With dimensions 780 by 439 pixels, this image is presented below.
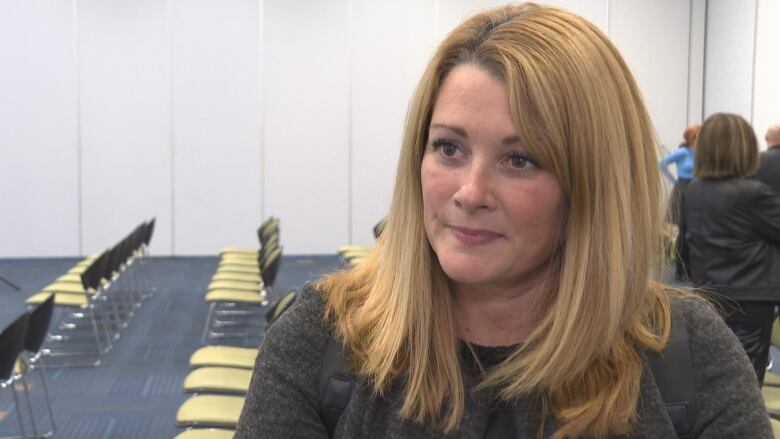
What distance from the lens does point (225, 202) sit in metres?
11.0

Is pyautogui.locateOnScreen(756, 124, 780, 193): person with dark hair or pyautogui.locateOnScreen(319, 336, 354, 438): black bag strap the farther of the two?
pyautogui.locateOnScreen(756, 124, 780, 193): person with dark hair

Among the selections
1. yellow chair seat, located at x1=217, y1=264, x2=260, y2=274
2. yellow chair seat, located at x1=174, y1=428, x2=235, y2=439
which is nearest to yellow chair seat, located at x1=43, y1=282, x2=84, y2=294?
yellow chair seat, located at x1=217, y1=264, x2=260, y2=274

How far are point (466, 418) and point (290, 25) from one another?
10.2 meters

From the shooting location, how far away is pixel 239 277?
7.20 metres

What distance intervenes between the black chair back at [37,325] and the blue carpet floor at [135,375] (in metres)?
0.59

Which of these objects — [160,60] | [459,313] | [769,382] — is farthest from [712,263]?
[160,60]

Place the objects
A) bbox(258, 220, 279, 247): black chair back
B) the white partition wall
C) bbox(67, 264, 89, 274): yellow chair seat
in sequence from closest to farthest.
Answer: bbox(67, 264, 89, 274): yellow chair seat → bbox(258, 220, 279, 247): black chair back → the white partition wall

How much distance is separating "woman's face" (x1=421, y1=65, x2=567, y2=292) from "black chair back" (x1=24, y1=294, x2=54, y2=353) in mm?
3486

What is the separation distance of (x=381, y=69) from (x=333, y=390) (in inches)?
400

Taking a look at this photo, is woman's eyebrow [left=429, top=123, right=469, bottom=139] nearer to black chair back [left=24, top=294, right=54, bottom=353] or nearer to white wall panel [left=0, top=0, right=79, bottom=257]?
black chair back [left=24, top=294, right=54, bottom=353]

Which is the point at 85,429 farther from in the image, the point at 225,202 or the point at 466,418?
the point at 225,202

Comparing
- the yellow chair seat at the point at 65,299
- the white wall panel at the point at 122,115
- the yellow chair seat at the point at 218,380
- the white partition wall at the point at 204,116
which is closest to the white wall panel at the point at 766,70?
the white partition wall at the point at 204,116

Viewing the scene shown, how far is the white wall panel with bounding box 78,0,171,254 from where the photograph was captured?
10609 mm

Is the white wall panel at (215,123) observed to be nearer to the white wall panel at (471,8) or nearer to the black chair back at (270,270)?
the white wall panel at (471,8)
